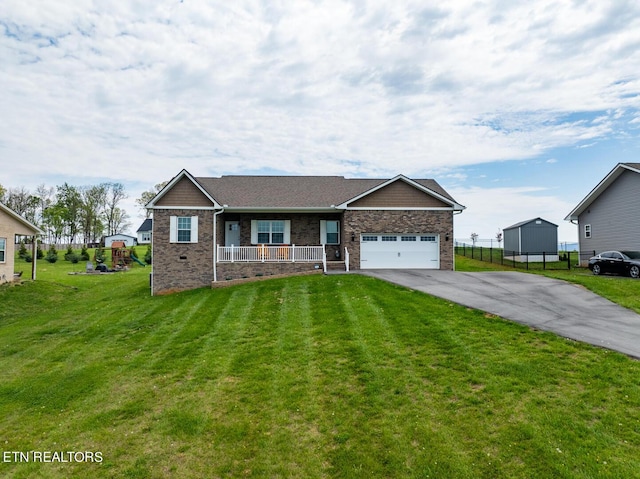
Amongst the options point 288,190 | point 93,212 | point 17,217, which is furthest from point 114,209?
point 288,190

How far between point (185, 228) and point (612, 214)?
83.1ft

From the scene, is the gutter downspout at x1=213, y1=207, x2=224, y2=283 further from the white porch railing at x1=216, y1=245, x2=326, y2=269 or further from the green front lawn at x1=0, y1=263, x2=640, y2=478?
the green front lawn at x1=0, y1=263, x2=640, y2=478

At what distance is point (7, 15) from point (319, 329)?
14.9 m

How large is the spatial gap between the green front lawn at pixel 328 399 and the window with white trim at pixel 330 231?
33.6 ft

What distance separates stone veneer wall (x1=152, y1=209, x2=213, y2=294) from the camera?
19.3 metres

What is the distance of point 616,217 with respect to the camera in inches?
924

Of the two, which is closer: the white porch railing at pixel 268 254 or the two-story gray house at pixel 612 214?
the white porch railing at pixel 268 254

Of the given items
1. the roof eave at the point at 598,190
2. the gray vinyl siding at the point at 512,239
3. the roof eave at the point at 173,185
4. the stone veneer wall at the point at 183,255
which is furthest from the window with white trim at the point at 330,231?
the gray vinyl siding at the point at 512,239

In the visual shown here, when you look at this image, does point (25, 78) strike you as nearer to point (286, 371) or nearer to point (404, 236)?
point (286, 371)

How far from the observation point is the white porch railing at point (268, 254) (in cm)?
1966

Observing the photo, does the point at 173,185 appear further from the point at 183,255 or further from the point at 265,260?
the point at 265,260

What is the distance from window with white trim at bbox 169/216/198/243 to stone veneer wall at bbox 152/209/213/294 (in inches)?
6.4

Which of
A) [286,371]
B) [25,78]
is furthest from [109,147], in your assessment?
[286,371]

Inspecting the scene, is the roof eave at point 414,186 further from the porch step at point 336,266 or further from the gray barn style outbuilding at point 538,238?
the gray barn style outbuilding at point 538,238
